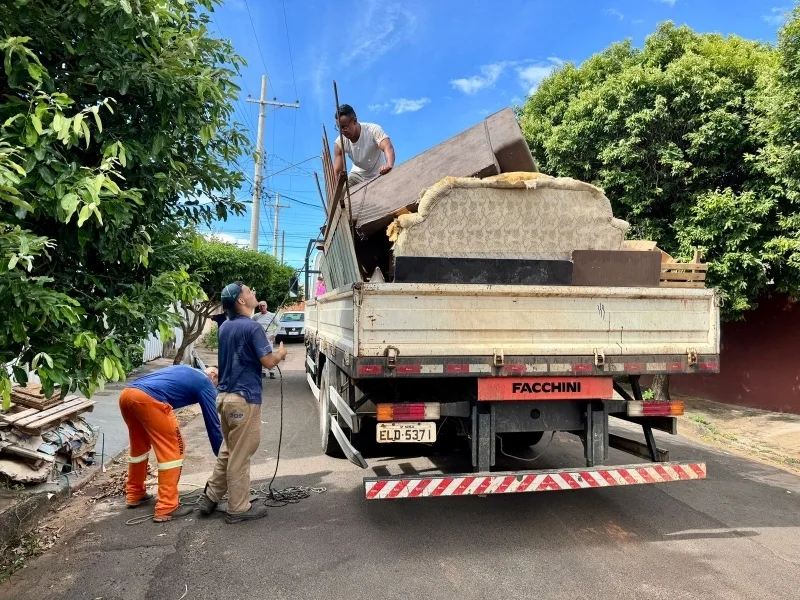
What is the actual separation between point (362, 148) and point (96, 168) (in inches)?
160

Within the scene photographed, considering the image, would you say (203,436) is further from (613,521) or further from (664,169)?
(664,169)

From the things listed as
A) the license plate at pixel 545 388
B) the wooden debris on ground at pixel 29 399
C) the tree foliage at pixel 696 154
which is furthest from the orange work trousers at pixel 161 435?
the tree foliage at pixel 696 154

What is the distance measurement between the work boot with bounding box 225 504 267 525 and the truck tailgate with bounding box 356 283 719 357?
5.25 feet

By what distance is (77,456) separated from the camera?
5.11m

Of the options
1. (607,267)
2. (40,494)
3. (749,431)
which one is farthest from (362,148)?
(749,431)

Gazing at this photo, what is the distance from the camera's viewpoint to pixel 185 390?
444cm

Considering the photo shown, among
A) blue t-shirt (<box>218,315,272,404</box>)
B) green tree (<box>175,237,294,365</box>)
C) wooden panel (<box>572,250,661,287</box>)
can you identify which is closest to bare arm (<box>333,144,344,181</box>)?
blue t-shirt (<box>218,315,272,404</box>)

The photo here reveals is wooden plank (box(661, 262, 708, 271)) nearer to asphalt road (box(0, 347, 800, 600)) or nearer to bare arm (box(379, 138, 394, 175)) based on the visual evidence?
asphalt road (box(0, 347, 800, 600))

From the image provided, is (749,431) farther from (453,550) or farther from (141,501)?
(141,501)

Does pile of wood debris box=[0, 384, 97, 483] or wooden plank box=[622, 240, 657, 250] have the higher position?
wooden plank box=[622, 240, 657, 250]

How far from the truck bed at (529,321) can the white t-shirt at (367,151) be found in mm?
2733

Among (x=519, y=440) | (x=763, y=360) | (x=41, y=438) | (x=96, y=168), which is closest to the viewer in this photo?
(x=96, y=168)

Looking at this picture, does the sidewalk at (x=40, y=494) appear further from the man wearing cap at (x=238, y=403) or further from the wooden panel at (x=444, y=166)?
the wooden panel at (x=444, y=166)

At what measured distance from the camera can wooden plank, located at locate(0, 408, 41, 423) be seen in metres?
4.37
